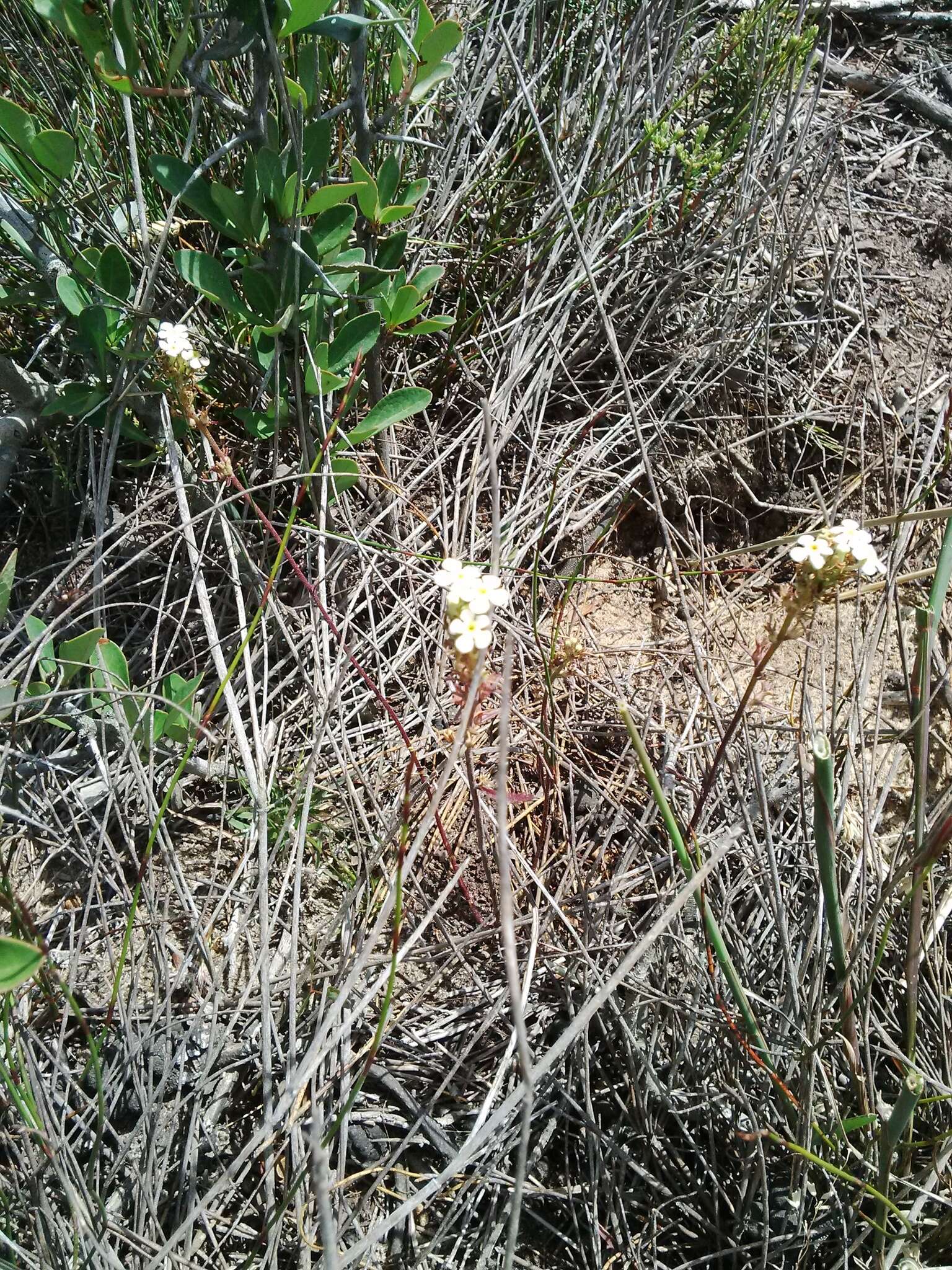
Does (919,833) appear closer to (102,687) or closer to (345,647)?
(345,647)

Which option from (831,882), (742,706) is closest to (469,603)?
(742,706)

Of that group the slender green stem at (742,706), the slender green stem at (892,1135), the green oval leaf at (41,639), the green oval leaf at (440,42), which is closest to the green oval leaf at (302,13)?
the green oval leaf at (440,42)

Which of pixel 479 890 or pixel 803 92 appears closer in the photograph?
pixel 479 890

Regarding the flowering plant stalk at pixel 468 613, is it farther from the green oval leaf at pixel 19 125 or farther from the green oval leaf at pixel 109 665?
the green oval leaf at pixel 19 125

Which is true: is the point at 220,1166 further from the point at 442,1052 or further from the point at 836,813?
the point at 836,813

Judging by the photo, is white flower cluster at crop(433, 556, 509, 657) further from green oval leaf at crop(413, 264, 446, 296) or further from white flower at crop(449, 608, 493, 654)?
green oval leaf at crop(413, 264, 446, 296)

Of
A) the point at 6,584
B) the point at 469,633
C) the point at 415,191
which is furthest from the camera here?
the point at 415,191

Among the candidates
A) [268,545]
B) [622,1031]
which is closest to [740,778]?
[622,1031]
